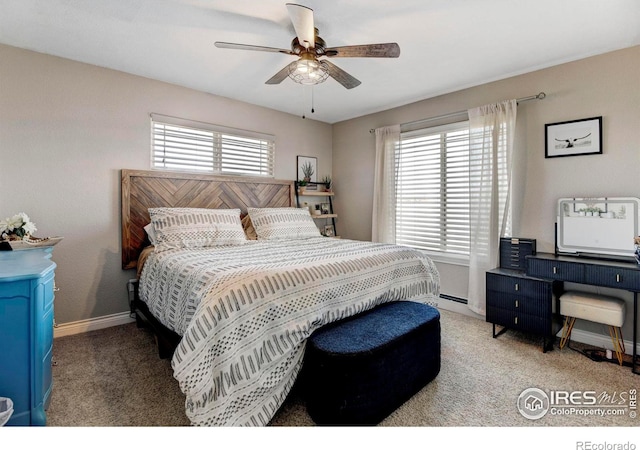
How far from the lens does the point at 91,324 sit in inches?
120

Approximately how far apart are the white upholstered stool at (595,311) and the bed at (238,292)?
106cm

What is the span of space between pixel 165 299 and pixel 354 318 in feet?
4.43

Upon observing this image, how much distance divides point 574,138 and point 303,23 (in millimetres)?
2636

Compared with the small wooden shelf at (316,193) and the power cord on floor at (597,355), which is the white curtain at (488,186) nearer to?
the power cord on floor at (597,355)

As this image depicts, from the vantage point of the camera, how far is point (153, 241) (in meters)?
3.04

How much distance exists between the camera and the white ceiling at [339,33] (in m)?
2.16

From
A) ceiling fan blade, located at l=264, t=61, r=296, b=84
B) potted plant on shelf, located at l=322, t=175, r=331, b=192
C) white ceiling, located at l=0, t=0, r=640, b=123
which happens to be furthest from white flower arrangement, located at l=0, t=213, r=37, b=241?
potted plant on shelf, located at l=322, t=175, r=331, b=192

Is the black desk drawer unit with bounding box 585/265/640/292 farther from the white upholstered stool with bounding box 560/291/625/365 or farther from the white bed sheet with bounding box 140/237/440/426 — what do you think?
the white bed sheet with bounding box 140/237/440/426

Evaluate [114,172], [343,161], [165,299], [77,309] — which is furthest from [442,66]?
[77,309]

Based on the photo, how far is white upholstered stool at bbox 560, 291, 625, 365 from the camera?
2.39 metres

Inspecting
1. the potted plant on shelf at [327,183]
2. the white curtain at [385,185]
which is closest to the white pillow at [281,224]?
the white curtain at [385,185]

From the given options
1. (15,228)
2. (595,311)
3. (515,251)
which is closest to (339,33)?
(515,251)
